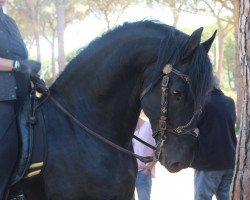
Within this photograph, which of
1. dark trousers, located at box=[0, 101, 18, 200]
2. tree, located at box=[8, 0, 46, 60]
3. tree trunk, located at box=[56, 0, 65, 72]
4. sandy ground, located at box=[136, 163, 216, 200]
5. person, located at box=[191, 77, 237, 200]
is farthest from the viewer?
tree, located at box=[8, 0, 46, 60]

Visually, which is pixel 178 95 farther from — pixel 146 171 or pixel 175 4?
pixel 175 4

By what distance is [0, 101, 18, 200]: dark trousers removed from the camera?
3.09 m

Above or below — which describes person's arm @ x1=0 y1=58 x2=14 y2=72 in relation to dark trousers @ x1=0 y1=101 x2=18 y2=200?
above

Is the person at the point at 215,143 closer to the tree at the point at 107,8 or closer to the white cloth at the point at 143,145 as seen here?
the white cloth at the point at 143,145

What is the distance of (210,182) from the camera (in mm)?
4988

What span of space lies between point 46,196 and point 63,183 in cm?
16

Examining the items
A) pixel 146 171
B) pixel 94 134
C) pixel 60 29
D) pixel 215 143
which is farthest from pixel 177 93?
pixel 60 29

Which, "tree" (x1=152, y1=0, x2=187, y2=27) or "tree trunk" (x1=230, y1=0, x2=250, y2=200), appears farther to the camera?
"tree" (x1=152, y1=0, x2=187, y2=27)

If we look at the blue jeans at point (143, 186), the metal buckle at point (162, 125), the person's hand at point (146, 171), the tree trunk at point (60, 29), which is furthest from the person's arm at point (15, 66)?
the tree trunk at point (60, 29)

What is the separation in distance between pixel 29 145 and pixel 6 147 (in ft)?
0.51

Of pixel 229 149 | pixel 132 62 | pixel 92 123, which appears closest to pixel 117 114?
pixel 92 123

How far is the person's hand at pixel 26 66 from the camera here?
319 centimetres

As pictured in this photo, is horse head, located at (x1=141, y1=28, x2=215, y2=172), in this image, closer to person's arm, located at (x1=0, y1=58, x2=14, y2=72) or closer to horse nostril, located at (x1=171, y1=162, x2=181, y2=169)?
horse nostril, located at (x1=171, y1=162, x2=181, y2=169)

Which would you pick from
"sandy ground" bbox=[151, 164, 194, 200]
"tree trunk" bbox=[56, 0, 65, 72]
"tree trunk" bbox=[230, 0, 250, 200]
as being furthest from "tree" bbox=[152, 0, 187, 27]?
"tree trunk" bbox=[230, 0, 250, 200]
